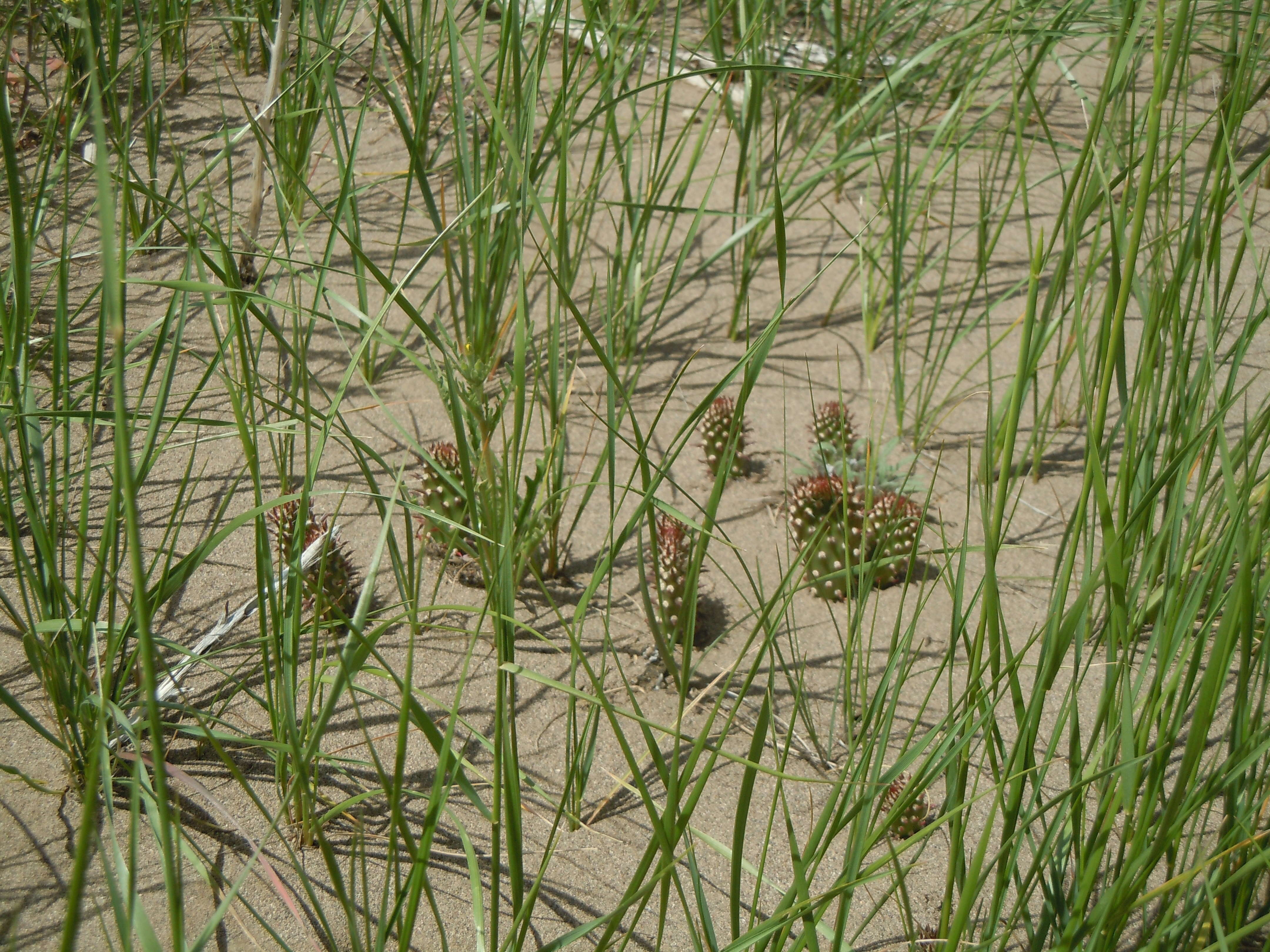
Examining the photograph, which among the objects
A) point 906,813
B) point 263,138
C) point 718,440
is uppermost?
point 263,138

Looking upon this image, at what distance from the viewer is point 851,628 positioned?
1.18 meters

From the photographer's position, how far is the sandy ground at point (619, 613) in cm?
132

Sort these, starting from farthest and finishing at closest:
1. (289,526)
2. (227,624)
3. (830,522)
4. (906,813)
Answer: (830,522)
(289,526)
(227,624)
(906,813)

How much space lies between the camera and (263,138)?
5.76 ft

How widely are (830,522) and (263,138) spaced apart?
1.21 meters

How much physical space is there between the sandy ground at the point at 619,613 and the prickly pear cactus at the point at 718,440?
1.5 inches

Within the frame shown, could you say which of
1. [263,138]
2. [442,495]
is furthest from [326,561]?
[263,138]

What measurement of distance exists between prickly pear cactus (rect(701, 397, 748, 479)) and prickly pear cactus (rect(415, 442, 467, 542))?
20.9 inches

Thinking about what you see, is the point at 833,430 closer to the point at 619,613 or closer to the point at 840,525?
the point at 840,525

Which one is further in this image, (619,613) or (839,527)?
(839,527)

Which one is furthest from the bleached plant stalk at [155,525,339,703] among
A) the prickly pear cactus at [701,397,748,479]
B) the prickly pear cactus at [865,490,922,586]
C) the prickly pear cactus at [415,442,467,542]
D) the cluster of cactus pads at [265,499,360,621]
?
the prickly pear cactus at [865,490,922,586]

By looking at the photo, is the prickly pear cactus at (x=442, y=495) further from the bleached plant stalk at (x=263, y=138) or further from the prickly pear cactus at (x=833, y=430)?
the prickly pear cactus at (x=833, y=430)

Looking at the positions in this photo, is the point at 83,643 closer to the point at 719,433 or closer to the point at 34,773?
the point at 34,773

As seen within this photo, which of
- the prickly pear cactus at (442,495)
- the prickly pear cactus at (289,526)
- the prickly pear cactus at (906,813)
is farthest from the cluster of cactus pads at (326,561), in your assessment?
the prickly pear cactus at (906,813)
